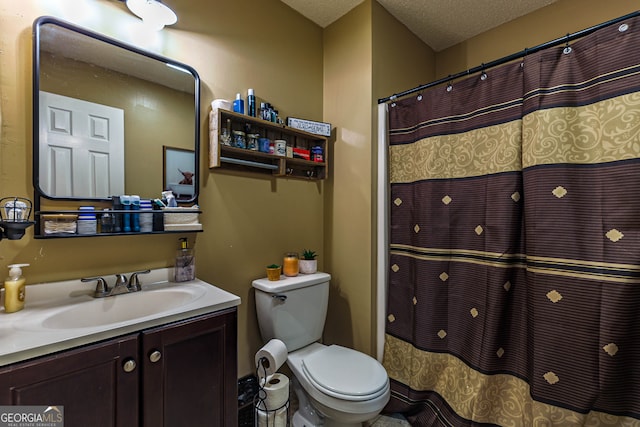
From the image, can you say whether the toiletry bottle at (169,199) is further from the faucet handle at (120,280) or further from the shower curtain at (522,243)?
the shower curtain at (522,243)

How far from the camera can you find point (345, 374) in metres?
1.33

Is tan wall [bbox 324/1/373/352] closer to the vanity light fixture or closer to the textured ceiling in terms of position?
the textured ceiling

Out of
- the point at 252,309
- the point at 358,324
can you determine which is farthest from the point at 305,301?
the point at 358,324

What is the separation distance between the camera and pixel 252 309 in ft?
5.25

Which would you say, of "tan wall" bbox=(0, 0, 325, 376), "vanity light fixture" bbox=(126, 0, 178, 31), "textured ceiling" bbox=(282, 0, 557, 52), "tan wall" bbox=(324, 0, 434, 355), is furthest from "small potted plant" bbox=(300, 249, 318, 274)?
"textured ceiling" bbox=(282, 0, 557, 52)

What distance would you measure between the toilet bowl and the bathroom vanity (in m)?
0.38

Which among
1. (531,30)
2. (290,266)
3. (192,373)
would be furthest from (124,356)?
(531,30)

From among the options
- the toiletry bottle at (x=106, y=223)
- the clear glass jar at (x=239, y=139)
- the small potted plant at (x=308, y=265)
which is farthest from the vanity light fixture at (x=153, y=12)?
the small potted plant at (x=308, y=265)

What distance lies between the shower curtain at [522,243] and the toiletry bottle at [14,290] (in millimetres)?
1638

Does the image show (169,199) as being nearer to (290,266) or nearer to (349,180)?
(290,266)

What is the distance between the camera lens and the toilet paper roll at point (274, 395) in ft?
4.33

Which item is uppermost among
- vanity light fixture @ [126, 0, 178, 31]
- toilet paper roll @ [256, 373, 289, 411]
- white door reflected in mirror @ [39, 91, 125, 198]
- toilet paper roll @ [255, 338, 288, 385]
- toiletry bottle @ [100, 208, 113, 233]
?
vanity light fixture @ [126, 0, 178, 31]

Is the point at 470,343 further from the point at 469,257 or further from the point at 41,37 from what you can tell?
the point at 41,37

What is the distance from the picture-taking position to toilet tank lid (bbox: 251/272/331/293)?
1461mm
